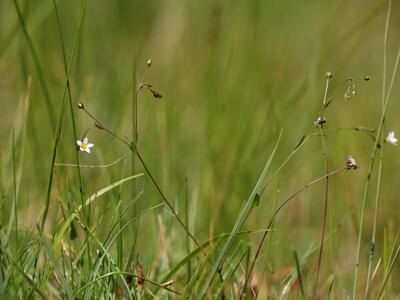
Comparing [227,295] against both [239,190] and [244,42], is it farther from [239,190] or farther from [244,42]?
[244,42]

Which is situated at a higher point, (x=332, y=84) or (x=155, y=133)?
(x=332, y=84)

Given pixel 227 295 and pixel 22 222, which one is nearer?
pixel 227 295

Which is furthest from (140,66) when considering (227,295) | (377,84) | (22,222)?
(227,295)

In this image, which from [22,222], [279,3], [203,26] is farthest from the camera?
[279,3]

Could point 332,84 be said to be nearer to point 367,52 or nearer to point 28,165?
point 367,52

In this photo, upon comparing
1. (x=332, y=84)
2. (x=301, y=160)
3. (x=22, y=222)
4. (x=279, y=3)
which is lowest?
(x=22, y=222)

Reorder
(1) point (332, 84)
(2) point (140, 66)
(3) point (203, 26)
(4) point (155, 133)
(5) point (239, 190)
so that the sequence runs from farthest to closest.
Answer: (3) point (203, 26), (2) point (140, 66), (1) point (332, 84), (4) point (155, 133), (5) point (239, 190)

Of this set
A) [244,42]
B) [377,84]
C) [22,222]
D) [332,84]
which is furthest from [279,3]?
[22,222]
